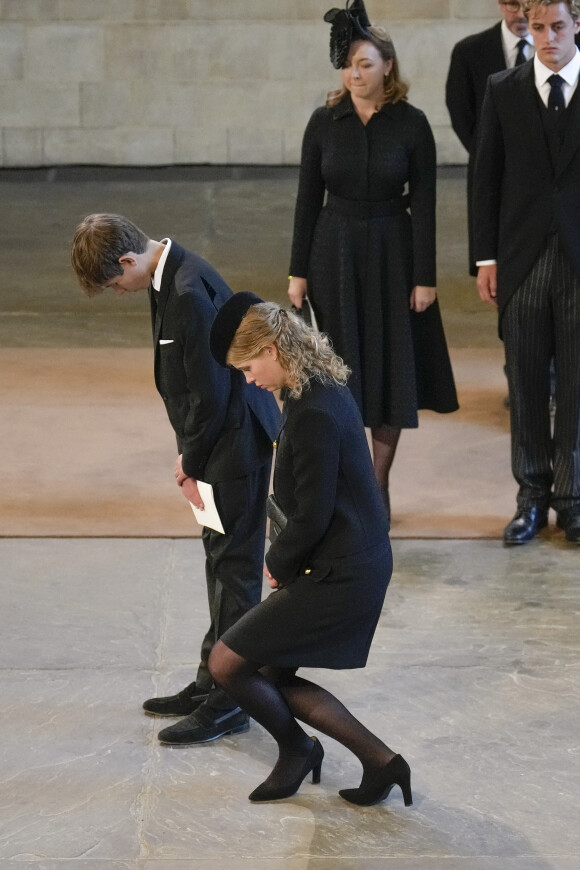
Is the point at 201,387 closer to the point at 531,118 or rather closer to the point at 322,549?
the point at 322,549

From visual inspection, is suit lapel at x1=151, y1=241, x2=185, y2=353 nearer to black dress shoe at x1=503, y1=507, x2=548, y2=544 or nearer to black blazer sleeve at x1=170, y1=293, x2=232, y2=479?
black blazer sleeve at x1=170, y1=293, x2=232, y2=479

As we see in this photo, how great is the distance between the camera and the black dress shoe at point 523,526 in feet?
17.4

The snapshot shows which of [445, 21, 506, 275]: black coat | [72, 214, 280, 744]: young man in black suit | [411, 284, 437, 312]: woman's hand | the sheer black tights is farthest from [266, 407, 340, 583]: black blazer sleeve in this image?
[445, 21, 506, 275]: black coat

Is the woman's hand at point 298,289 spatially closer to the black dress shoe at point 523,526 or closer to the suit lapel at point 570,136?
the suit lapel at point 570,136

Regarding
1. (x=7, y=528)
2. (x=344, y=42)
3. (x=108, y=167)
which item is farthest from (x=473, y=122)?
(x=108, y=167)

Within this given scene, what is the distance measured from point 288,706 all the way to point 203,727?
0.47 metres

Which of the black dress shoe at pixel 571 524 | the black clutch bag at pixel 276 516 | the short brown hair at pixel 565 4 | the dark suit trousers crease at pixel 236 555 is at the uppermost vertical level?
the short brown hair at pixel 565 4

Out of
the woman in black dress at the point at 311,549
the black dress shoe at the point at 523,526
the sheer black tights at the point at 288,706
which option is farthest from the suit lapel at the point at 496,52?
the sheer black tights at the point at 288,706

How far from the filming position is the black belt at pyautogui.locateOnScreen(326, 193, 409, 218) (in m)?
5.27

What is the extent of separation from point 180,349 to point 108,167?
32.6 ft

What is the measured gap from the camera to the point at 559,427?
5340mm

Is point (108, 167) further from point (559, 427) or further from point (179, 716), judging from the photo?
point (179, 716)

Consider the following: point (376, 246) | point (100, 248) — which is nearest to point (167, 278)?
point (100, 248)

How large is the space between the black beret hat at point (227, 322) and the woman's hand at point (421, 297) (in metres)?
2.06
